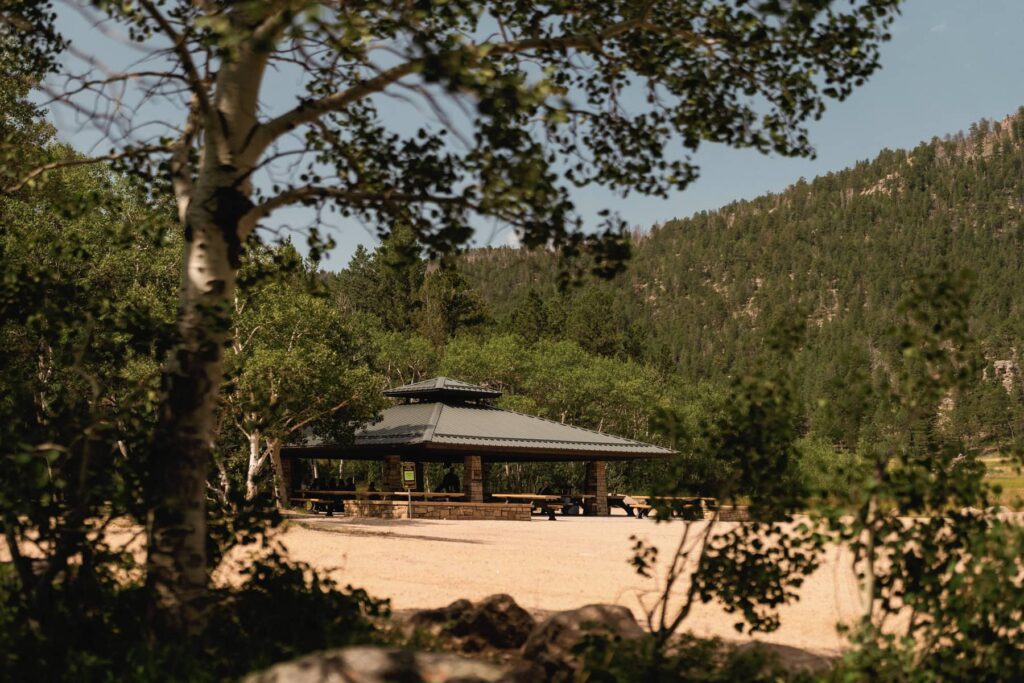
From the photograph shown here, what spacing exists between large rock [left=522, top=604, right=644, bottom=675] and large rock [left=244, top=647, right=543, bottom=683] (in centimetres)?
167

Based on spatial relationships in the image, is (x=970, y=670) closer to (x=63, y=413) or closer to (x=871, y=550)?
(x=871, y=550)

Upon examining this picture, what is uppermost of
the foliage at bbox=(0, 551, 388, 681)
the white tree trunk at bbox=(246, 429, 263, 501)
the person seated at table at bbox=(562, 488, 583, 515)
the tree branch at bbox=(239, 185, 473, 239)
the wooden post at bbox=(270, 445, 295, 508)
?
the tree branch at bbox=(239, 185, 473, 239)

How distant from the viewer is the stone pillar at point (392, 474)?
99.6 ft

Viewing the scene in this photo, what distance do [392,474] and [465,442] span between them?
368 centimetres

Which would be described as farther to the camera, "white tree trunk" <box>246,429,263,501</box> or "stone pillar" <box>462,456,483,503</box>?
"stone pillar" <box>462,456,483,503</box>

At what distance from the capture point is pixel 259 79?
5.92 meters

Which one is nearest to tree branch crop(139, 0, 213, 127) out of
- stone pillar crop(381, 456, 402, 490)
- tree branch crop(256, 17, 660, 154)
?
tree branch crop(256, 17, 660, 154)

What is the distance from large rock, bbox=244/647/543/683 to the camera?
3.69 metres

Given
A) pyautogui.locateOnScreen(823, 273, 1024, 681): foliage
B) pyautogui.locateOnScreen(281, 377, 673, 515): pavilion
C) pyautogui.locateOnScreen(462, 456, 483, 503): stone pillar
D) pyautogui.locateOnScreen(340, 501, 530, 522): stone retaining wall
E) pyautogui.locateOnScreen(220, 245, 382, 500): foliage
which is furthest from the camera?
pyautogui.locateOnScreen(462, 456, 483, 503): stone pillar

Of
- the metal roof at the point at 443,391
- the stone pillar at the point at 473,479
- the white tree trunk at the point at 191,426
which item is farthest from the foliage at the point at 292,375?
the white tree trunk at the point at 191,426

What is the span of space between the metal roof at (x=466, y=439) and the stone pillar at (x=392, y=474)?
0.30m

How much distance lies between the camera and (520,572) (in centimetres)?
1267

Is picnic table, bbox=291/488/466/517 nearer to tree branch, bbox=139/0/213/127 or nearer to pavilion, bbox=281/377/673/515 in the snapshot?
pavilion, bbox=281/377/673/515

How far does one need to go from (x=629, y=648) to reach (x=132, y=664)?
8.91ft
